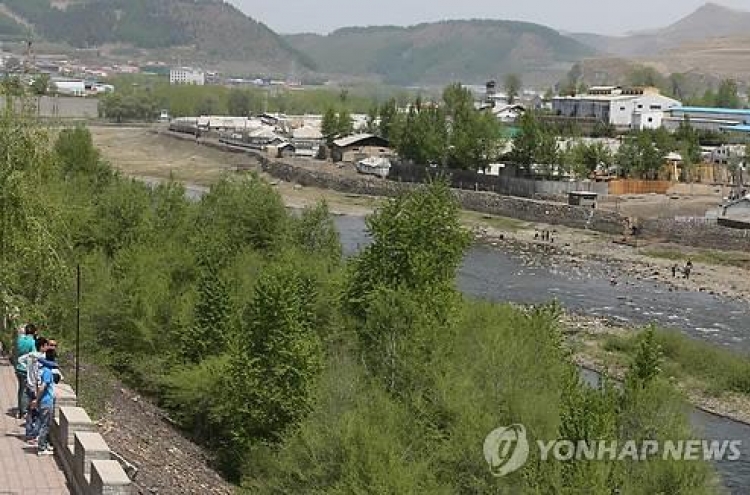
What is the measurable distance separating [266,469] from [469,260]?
3733cm

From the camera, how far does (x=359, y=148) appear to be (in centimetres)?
9662

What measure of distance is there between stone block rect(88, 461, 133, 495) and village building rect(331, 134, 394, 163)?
267 ft

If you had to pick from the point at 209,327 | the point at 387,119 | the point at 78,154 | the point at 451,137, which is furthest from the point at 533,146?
the point at 209,327

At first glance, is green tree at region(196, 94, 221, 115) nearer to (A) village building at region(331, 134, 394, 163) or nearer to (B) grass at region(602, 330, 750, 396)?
(A) village building at region(331, 134, 394, 163)

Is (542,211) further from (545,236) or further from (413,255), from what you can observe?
(413,255)

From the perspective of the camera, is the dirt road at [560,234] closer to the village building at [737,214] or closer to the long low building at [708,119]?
the village building at [737,214]

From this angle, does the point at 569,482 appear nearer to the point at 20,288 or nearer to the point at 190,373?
the point at 190,373

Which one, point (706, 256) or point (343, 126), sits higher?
point (343, 126)

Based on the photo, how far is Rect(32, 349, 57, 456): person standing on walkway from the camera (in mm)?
13492

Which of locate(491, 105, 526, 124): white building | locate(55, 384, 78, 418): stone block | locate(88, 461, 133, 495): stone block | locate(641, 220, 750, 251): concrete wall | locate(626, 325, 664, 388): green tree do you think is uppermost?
locate(491, 105, 526, 124): white building

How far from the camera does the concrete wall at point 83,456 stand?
11.5 m

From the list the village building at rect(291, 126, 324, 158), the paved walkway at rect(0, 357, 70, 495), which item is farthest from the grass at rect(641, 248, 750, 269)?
the village building at rect(291, 126, 324, 158)

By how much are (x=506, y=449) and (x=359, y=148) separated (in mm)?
81268

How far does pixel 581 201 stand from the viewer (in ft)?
221
